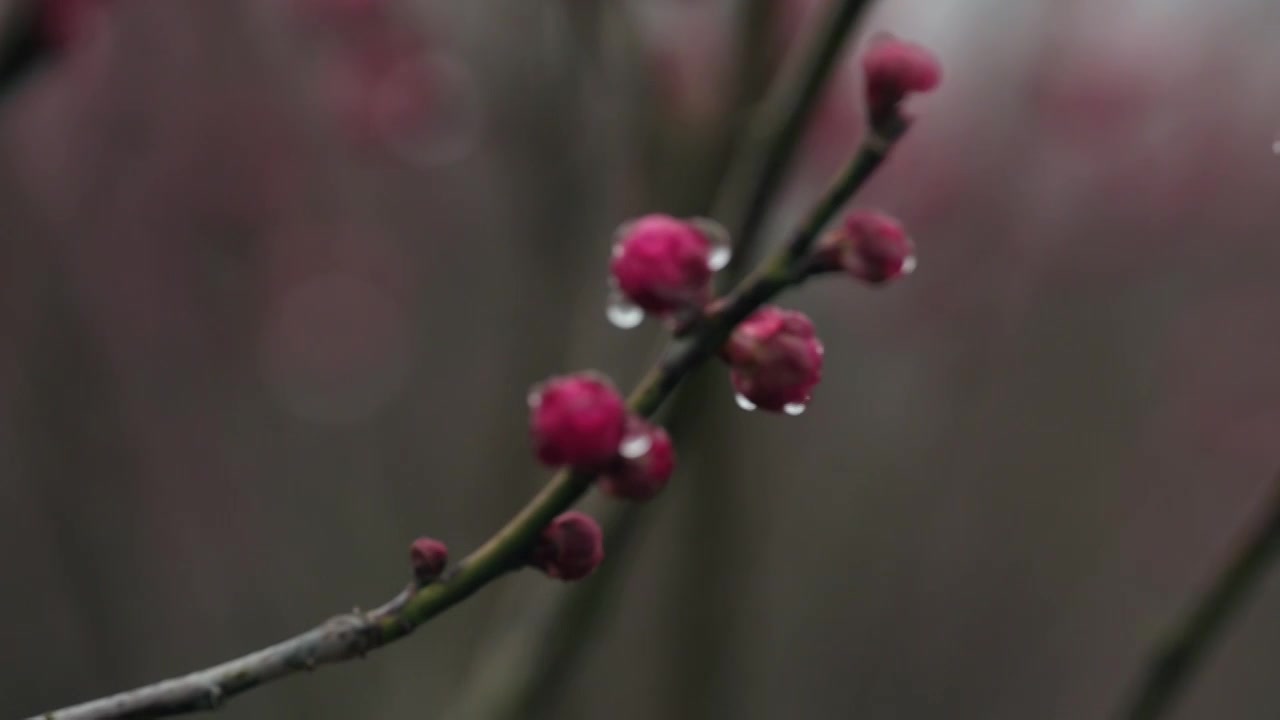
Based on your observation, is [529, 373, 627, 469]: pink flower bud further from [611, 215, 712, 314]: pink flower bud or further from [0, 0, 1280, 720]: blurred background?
[0, 0, 1280, 720]: blurred background

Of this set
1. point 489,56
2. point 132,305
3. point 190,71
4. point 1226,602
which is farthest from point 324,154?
point 1226,602

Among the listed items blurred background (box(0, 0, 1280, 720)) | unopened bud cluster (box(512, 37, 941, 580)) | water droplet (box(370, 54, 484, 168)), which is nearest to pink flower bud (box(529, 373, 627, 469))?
unopened bud cluster (box(512, 37, 941, 580))

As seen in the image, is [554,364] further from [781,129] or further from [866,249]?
[866,249]

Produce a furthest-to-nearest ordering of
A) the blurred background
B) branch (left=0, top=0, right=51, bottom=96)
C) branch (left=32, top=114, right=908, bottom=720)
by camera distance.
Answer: the blurred background
branch (left=0, top=0, right=51, bottom=96)
branch (left=32, top=114, right=908, bottom=720)

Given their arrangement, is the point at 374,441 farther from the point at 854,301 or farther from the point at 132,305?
the point at 854,301

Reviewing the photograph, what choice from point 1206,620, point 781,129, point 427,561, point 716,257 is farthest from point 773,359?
point 1206,620

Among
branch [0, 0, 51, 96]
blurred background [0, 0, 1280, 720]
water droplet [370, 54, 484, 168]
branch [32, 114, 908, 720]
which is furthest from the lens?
water droplet [370, 54, 484, 168]

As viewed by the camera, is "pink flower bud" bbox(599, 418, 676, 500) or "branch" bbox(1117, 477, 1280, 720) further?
"branch" bbox(1117, 477, 1280, 720)
